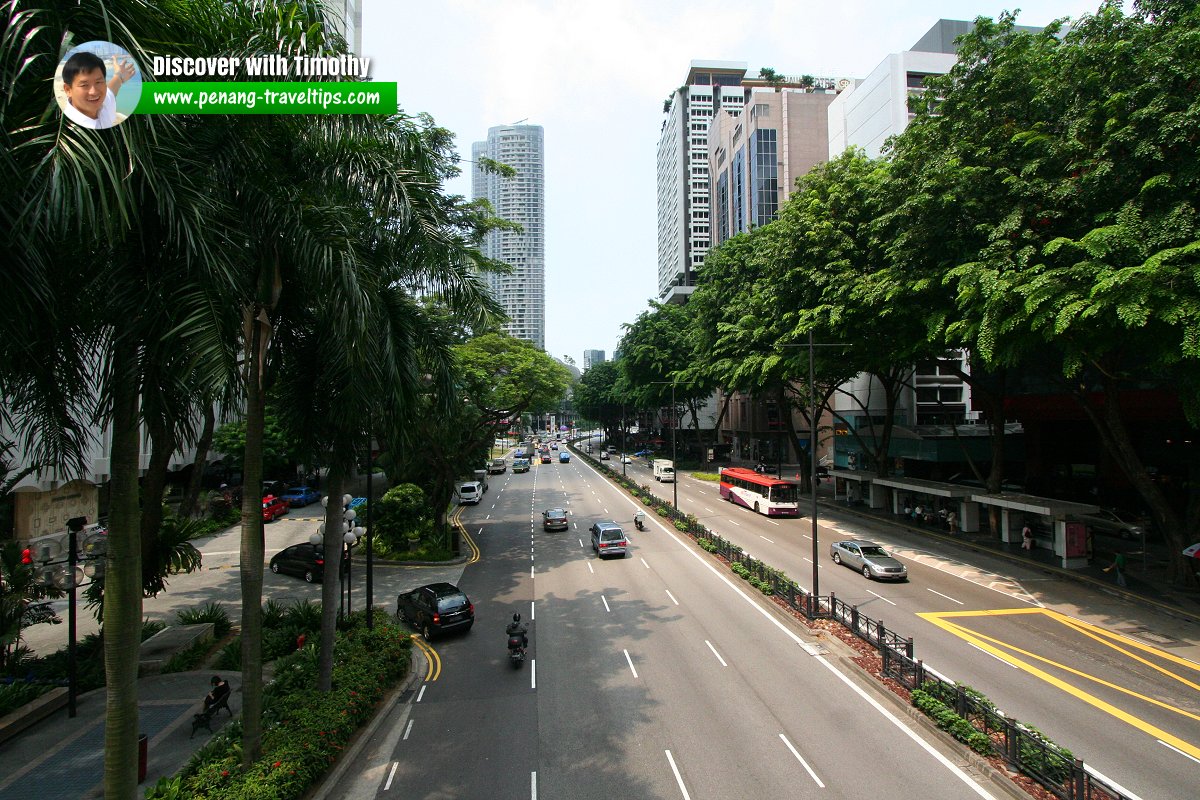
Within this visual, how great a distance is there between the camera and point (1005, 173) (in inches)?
739

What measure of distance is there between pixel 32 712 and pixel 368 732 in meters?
7.07

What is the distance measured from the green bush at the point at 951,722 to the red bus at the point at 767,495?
2525cm

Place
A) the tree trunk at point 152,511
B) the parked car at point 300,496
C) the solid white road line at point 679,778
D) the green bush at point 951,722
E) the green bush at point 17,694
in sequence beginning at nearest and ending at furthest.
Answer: the solid white road line at point 679,778 < the green bush at point 951,722 < the green bush at point 17,694 < the tree trunk at point 152,511 < the parked car at point 300,496

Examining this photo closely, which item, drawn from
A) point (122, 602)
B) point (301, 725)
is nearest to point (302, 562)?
point (301, 725)

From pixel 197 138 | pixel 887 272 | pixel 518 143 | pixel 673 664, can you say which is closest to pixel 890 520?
pixel 887 272

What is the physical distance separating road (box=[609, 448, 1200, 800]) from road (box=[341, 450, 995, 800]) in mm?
2983

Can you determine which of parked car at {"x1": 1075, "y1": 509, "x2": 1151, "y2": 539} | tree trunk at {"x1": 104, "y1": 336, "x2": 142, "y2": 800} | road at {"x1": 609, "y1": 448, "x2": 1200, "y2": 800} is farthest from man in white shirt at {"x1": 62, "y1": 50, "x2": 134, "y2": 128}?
parked car at {"x1": 1075, "y1": 509, "x2": 1151, "y2": 539}

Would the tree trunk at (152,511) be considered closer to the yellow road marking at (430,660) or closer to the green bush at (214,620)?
the green bush at (214,620)

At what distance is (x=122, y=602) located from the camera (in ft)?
21.9

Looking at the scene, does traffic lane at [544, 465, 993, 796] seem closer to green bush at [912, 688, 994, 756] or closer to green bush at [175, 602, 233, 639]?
green bush at [912, 688, 994, 756]

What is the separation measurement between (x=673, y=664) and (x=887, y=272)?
704 inches

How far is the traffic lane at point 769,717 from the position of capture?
384 inches

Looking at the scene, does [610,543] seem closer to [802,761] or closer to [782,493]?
[782,493]

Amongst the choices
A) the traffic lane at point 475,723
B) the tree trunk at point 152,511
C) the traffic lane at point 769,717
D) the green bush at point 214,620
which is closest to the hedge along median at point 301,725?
the traffic lane at point 475,723
